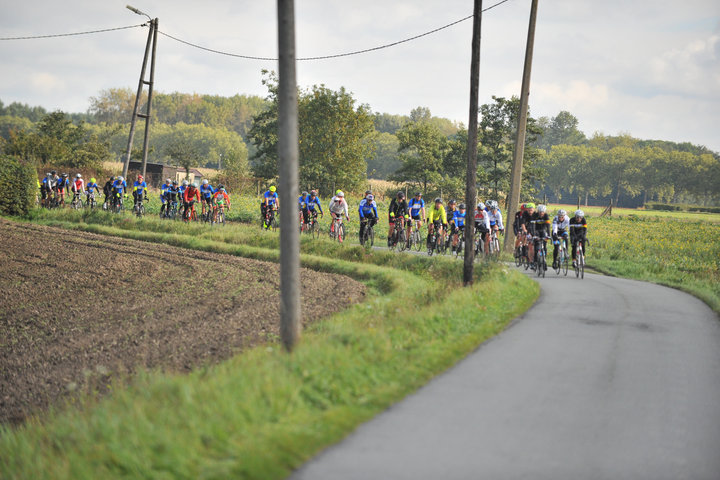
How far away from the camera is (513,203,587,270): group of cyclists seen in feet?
62.8

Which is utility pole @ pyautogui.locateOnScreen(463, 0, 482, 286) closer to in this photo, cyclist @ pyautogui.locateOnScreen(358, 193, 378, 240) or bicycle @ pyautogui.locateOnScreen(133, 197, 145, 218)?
cyclist @ pyautogui.locateOnScreen(358, 193, 378, 240)

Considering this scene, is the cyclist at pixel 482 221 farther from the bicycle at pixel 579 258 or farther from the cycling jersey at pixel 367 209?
the cycling jersey at pixel 367 209

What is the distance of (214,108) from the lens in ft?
593

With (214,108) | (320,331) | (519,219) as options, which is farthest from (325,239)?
(214,108)

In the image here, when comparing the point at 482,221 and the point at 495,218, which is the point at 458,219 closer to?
the point at 482,221

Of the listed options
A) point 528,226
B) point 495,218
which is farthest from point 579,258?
point 495,218

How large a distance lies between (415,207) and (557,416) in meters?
16.7

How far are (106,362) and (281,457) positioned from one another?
A: 6.13 meters

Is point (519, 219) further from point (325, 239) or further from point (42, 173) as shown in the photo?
point (42, 173)

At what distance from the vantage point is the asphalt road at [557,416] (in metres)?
5.21

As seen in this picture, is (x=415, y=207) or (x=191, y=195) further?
(x=191, y=195)

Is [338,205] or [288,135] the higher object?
[288,135]

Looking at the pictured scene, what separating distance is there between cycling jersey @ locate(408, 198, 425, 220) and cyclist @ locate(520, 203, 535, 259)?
12.0ft

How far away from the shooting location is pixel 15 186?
3372cm
